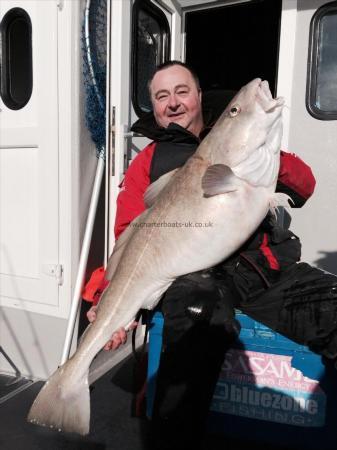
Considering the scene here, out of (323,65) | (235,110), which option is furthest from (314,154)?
(235,110)

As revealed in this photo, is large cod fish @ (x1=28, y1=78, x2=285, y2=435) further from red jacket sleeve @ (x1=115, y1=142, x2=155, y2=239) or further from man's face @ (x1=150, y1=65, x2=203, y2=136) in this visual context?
man's face @ (x1=150, y1=65, x2=203, y2=136)

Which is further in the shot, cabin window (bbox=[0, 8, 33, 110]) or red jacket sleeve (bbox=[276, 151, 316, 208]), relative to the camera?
cabin window (bbox=[0, 8, 33, 110])

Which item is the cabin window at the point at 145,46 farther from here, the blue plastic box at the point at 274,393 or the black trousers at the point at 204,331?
the blue plastic box at the point at 274,393

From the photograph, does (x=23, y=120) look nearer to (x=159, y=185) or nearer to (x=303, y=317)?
(x=159, y=185)

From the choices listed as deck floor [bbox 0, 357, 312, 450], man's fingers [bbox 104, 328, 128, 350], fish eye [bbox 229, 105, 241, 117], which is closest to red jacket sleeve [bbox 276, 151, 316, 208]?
fish eye [bbox 229, 105, 241, 117]

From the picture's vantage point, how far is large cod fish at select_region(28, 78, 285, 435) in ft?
5.82

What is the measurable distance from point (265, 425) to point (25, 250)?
2.21 meters

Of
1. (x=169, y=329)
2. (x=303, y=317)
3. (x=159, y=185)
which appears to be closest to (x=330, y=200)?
(x=303, y=317)

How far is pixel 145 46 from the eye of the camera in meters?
3.42

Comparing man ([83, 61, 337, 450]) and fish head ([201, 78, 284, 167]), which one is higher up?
fish head ([201, 78, 284, 167])

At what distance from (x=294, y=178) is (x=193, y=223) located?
26.5 inches

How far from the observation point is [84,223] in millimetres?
3070

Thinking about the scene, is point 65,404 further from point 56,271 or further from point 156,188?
point 56,271

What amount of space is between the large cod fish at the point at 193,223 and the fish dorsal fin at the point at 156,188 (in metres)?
0.02
